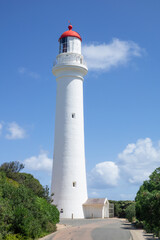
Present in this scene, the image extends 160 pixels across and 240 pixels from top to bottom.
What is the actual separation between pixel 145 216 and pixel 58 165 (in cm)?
1968

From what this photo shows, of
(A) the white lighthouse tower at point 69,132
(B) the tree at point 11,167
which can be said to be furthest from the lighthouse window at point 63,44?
(B) the tree at point 11,167

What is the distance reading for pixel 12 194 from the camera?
1816cm

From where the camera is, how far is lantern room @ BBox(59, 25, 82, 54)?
3684cm

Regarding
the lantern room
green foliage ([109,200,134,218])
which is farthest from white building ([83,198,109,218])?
the lantern room

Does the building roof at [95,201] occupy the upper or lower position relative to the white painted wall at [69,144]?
lower

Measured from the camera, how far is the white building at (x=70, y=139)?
34406mm

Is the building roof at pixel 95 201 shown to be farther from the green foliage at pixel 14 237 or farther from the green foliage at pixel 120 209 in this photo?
the green foliage at pixel 14 237

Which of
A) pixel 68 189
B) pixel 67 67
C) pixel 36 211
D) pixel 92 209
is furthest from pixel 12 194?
pixel 67 67

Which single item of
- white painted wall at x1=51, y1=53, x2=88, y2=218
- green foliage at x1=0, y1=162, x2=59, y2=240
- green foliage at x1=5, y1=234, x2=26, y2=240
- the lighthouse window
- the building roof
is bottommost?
green foliage at x1=5, y1=234, x2=26, y2=240

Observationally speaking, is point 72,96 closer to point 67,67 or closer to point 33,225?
point 67,67

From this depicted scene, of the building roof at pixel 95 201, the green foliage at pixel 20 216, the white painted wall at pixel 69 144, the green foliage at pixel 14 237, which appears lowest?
the green foliage at pixel 14 237

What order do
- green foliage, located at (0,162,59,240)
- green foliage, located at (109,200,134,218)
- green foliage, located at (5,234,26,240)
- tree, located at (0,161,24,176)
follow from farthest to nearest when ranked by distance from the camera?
1. green foliage, located at (109,200,134,218)
2. tree, located at (0,161,24,176)
3. green foliage, located at (0,162,59,240)
4. green foliage, located at (5,234,26,240)

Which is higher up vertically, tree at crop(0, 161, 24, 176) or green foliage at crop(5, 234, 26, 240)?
tree at crop(0, 161, 24, 176)

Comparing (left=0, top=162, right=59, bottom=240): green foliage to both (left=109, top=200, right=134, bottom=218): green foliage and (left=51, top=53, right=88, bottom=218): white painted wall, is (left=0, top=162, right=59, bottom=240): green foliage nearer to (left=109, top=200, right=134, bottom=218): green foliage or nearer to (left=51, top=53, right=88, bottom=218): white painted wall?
(left=51, top=53, right=88, bottom=218): white painted wall
